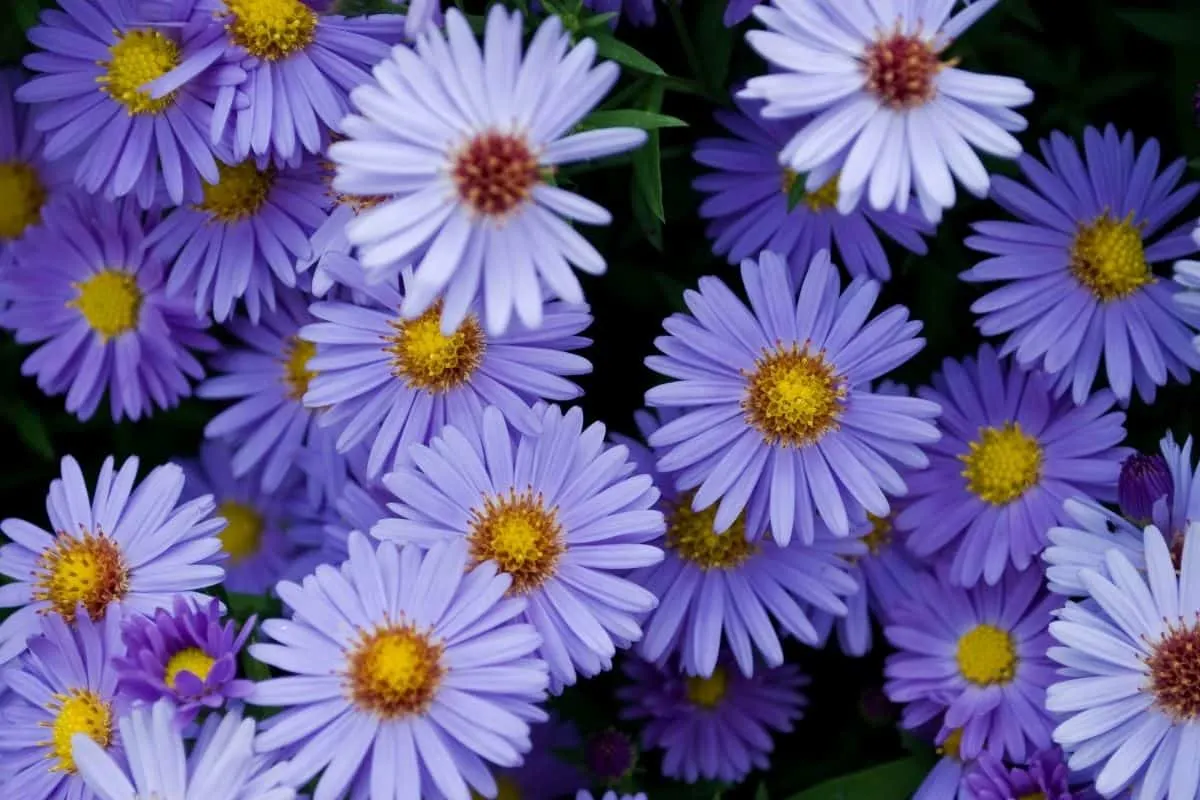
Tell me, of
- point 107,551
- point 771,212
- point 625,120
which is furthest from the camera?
point 771,212

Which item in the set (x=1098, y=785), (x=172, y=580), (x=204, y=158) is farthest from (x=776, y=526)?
(x=204, y=158)

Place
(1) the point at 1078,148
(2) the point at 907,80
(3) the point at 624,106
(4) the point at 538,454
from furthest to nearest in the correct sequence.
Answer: (1) the point at 1078,148, (3) the point at 624,106, (4) the point at 538,454, (2) the point at 907,80

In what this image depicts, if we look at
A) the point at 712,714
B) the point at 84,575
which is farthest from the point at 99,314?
the point at 712,714

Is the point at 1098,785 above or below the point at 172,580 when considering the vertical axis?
below

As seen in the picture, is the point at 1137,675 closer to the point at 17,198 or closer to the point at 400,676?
the point at 400,676

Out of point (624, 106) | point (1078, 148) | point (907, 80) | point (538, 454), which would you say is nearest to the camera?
point (907, 80)

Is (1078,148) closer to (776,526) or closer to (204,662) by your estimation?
(776,526)

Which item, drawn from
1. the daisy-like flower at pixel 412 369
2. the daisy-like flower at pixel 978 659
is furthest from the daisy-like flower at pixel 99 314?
the daisy-like flower at pixel 978 659
